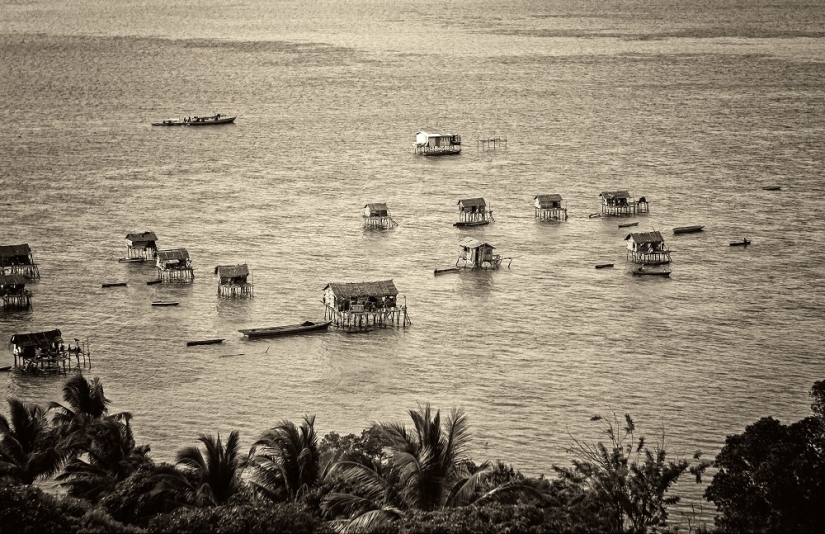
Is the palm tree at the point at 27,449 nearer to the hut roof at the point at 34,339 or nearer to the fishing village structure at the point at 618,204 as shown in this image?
the hut roof at the point at 34,339

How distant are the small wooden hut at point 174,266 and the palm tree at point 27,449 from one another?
2808cm

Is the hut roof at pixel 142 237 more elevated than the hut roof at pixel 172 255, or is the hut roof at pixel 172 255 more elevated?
the hut roof at pixel 142 237

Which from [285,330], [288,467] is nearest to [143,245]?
[285,330]

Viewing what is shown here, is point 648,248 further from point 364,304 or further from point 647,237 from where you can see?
point 364,304

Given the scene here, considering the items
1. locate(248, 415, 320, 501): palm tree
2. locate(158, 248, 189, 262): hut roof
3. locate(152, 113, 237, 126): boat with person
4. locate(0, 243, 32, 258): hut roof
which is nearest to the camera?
locate(248, 415, 320, 501): palm tree

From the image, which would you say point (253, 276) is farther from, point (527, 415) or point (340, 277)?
point (527, 415)

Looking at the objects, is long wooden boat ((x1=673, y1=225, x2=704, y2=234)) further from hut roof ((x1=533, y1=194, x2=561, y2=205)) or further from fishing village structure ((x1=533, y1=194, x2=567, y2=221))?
hut roof ((x1=533, y1=194, x2=561, y2=205))

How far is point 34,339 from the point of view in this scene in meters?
50.0

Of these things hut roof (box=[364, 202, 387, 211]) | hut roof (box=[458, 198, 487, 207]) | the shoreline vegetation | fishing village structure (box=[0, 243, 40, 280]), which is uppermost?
hut roof (box=[458, 198, 487, 207])

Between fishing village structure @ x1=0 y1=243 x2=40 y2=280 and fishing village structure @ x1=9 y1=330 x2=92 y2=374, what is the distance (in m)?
12.2

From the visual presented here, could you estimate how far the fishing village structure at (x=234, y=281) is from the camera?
58812 millimetres

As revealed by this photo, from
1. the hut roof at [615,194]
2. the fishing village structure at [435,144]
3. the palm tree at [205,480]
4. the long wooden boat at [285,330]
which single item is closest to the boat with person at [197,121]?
A: the fishing village structure at [435,144]

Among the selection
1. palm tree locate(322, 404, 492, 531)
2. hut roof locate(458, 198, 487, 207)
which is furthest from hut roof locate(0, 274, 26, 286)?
palm tree locate(322, 404, 492, 531)

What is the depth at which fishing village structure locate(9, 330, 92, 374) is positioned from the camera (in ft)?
163
